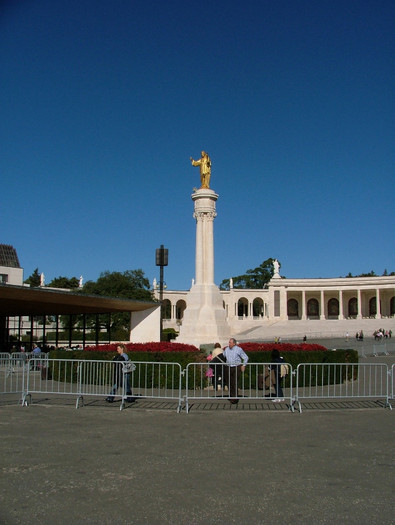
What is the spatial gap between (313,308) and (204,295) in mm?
65257

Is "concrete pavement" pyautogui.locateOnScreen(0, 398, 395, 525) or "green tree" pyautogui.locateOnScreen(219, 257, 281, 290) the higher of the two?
"green tree" pyautogui.locateOnScreen(219, 257, 281, 290)

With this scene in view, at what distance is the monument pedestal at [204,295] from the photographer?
92.2ft

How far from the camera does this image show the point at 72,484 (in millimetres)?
6043

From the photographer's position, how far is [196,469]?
6.75m

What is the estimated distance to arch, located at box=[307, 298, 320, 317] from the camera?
90500 mm

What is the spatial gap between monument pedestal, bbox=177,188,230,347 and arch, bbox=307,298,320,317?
6376 centimetres

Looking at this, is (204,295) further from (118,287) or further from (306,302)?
(306,302)

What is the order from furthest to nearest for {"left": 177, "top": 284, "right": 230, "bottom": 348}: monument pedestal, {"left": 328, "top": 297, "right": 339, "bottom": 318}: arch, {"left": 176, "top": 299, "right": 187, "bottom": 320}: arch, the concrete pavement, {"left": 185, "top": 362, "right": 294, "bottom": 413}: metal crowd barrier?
{"left": 176, "top": 299, "right": 187, "bottom": 320}: arch
{"left": 328, "top": 297, "right": 339, "bottom": 318}: arch
{"left": 177, "top": 284, "right": 230, "bottom": 348}: monument pedestal
{"left": 185, "top": 362, "right": 294, "bottom": 413}: metal crowd barrier
the concrete pavement

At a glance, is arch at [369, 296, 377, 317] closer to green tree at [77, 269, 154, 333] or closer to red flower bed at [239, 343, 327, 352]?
green tree at [77, 269, 154, 333]


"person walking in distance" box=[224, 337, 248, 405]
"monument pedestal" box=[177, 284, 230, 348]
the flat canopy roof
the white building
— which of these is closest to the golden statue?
"monument pedestal" box=[177, 284, 230, 348]

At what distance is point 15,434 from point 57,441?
0.96 meters

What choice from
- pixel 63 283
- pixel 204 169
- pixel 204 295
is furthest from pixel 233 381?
pixel 63 283

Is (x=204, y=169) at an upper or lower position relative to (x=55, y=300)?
upper

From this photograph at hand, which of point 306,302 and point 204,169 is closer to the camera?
point 204,169
